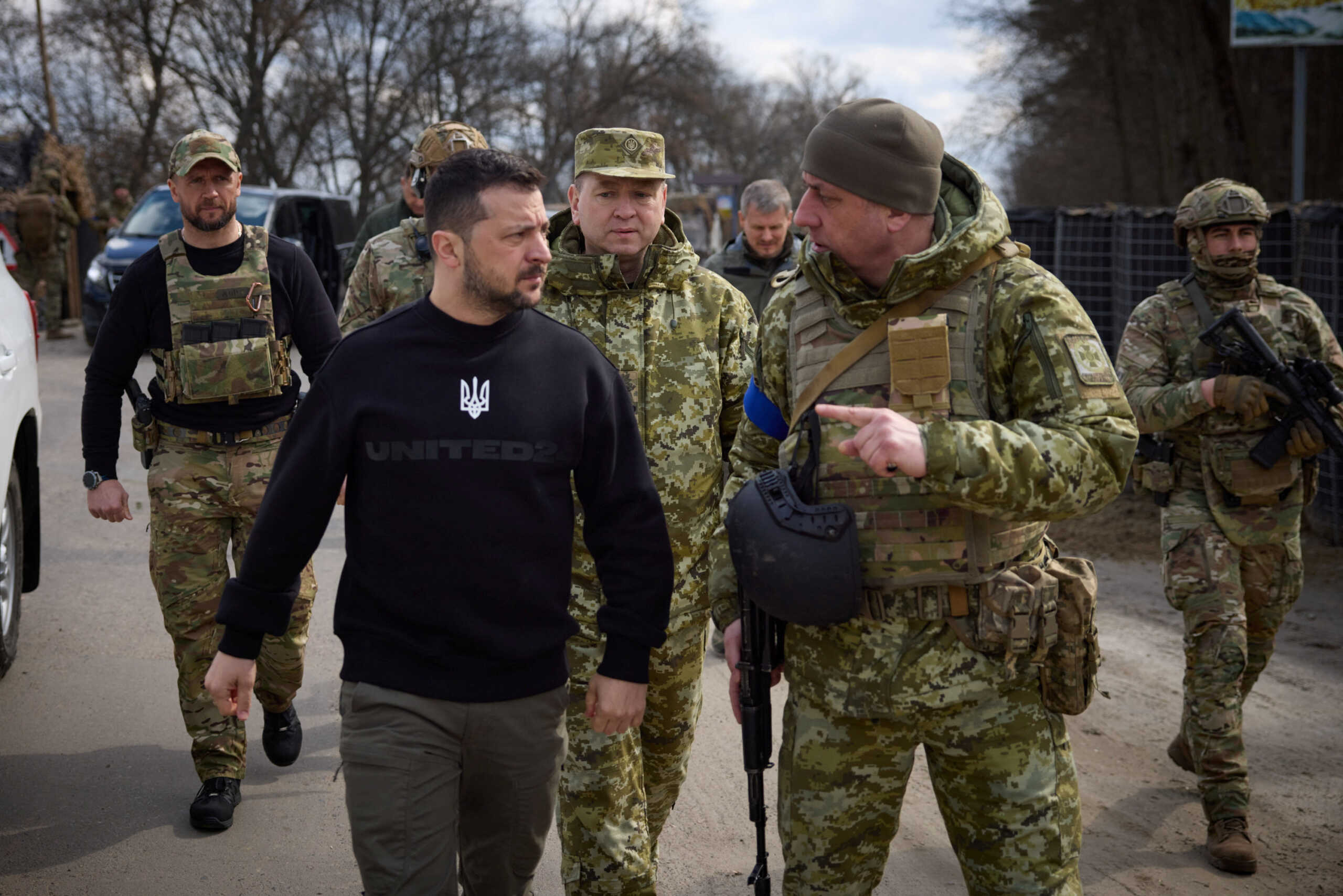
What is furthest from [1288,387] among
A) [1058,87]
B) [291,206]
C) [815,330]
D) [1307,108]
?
[1058,87]

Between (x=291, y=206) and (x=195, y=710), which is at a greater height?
(x=291, y=206)

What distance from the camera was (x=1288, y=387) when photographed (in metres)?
4.87

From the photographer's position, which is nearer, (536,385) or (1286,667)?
(536,385)

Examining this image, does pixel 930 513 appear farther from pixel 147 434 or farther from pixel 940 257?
pixel 147 434

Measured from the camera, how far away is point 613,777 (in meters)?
3.53

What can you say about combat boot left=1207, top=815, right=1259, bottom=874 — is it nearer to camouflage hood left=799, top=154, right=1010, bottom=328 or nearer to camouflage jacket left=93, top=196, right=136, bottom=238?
camouflage hood left=799, top=154, right=1010, bottom=328

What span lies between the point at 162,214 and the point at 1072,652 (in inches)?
689

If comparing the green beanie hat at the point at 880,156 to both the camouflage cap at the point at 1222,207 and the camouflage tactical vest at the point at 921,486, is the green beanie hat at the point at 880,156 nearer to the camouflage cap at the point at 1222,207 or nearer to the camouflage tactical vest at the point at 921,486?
the camouflage tactical vest at the point at 921,486

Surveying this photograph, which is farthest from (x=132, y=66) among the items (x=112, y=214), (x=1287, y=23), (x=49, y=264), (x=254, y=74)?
(x=1287, y=23)

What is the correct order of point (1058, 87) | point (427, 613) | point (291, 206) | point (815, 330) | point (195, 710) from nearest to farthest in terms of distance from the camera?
point (427, 613), point (815, 330), point (195, 710), point (291, 206), point (1058, 87)

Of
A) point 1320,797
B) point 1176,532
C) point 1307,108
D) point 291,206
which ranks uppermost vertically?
point 1307,108

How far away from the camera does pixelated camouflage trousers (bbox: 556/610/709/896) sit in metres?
3.52

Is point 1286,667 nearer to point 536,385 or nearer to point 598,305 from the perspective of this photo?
point 598,305

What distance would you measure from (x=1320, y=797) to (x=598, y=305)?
133 inches
